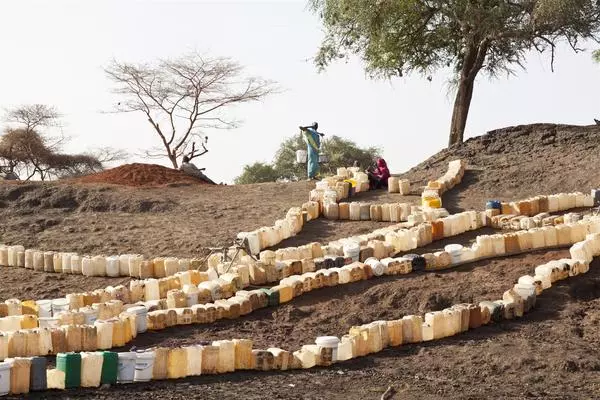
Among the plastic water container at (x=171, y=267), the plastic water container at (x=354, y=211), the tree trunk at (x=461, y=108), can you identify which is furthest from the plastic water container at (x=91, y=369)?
the tree trunk at (x=461, y=108)

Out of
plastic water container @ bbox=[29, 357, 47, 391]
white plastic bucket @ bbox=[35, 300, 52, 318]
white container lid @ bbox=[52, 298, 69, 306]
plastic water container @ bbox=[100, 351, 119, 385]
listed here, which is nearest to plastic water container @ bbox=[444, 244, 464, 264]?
white container lid @ bbox=[52, 298, 69, 306]

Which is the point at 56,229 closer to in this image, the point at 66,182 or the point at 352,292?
the point at 66,182

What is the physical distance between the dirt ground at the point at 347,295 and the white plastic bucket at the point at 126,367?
88 mm

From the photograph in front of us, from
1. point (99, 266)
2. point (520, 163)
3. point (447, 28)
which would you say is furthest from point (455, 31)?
point (99, 266)

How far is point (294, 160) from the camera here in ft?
127

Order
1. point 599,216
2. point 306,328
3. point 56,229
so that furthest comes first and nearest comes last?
point 56,229, point 599,216, point 306,328

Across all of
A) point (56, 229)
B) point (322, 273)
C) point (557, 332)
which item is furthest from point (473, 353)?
point (56, 229)

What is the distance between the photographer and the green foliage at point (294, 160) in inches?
1467

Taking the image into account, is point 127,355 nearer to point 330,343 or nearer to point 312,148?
point 330,343

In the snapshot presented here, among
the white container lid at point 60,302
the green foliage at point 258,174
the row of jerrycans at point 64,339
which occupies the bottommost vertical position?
the row of jerrycans at point 64,339

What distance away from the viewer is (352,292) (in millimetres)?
10477

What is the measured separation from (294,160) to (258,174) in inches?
68.5

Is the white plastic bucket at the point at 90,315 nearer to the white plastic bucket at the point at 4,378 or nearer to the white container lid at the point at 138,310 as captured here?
the white container lid at the point at 138,310

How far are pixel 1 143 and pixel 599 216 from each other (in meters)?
20.6
